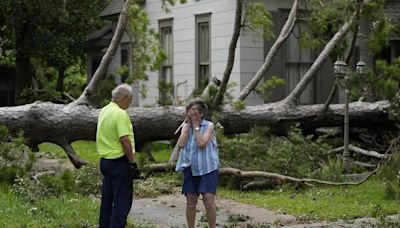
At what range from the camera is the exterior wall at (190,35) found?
18.8 metres

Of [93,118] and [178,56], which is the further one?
[178,56]

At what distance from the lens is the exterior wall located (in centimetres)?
1878

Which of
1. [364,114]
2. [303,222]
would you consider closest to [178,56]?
[364,114]

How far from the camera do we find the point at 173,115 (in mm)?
13836

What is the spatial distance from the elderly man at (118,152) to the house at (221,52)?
9180mm

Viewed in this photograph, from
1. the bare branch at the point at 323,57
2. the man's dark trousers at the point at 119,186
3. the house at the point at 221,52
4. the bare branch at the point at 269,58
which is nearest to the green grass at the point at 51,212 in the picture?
the man's dark trousers at the point at 119,186

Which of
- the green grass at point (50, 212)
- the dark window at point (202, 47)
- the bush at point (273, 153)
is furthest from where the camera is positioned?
Answer: the dark window at point (202, 47)

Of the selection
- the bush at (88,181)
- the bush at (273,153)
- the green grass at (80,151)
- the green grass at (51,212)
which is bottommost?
the green grass at (80,151)

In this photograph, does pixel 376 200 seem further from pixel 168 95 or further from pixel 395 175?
pixel 168 95

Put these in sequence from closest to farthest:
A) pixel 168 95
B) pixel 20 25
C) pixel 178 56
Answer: pixel 168 95, pixel 178 56, pixel 20 25

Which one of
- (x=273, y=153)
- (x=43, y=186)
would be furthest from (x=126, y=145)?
(x=273, y=153)

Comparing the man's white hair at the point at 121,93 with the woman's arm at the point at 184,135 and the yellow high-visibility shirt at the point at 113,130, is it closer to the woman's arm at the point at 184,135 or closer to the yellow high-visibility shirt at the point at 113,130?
the yellow high-visibility shirt at the point at 113,130

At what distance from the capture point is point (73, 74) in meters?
33.0

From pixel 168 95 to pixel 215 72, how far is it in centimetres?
460
